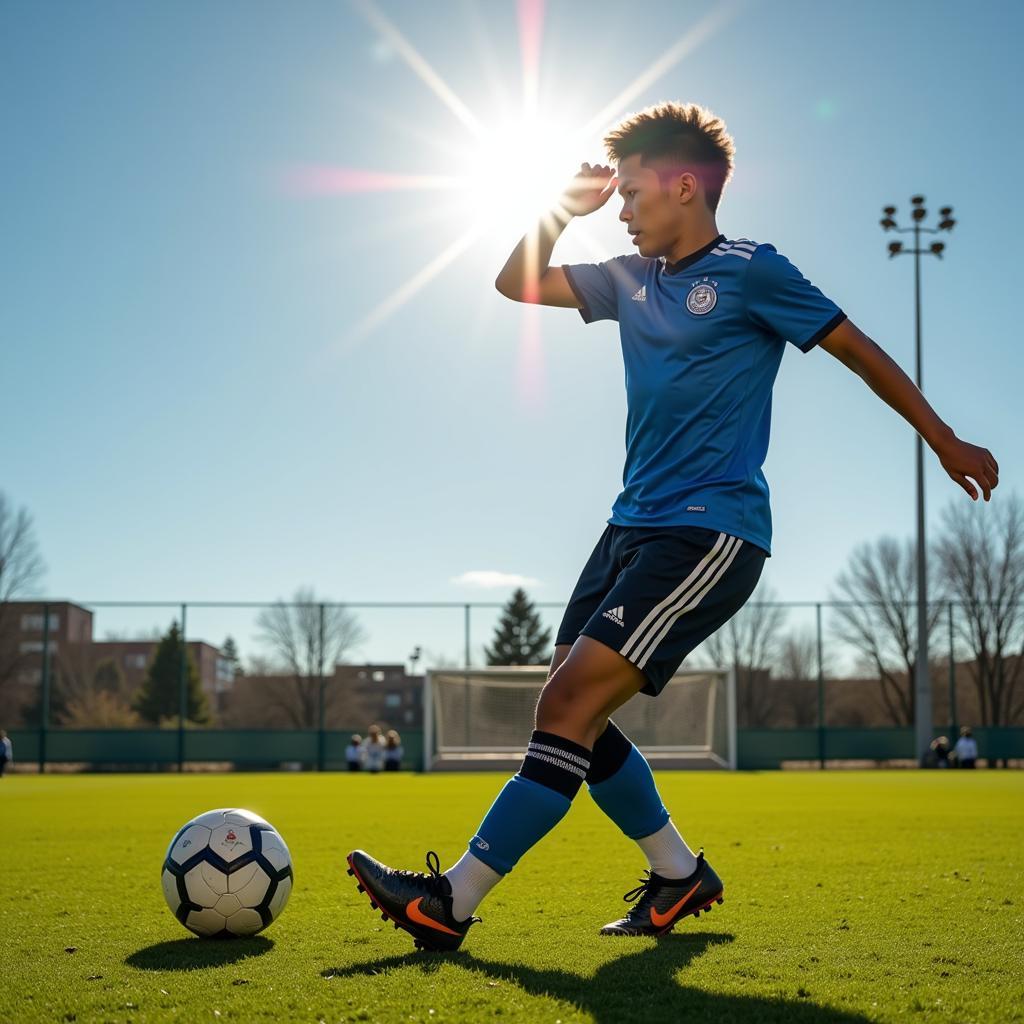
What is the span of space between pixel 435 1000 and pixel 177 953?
1.19 m

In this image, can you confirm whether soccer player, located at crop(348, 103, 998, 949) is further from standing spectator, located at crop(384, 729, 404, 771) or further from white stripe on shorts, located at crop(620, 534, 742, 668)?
standing spectator, located at crop(384, 729, 404, 771)

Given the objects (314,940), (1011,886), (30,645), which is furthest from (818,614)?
(314,940)

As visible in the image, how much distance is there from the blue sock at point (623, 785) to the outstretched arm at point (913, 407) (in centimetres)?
132

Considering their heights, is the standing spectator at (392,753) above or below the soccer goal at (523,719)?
below

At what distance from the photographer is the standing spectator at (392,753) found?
3062cm

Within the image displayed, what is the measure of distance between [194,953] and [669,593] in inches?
70.5

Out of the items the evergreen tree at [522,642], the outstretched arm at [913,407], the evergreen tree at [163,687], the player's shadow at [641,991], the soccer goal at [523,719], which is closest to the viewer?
the player's shadow at [641,991]

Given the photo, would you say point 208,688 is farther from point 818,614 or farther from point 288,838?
point 288,838

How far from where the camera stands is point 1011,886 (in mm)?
5055

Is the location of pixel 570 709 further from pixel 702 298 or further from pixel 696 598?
pixel 702 298

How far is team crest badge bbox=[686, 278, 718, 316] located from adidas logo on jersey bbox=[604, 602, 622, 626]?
3.06 feet

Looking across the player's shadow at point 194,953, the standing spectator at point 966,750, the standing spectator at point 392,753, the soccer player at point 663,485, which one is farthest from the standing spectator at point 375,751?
the soccer player at point 663,485

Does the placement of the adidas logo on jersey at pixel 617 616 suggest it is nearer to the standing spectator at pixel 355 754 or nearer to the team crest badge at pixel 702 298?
the team crest badge at pixel 702 298

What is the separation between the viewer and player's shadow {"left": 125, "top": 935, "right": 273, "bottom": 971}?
10.5 ft
